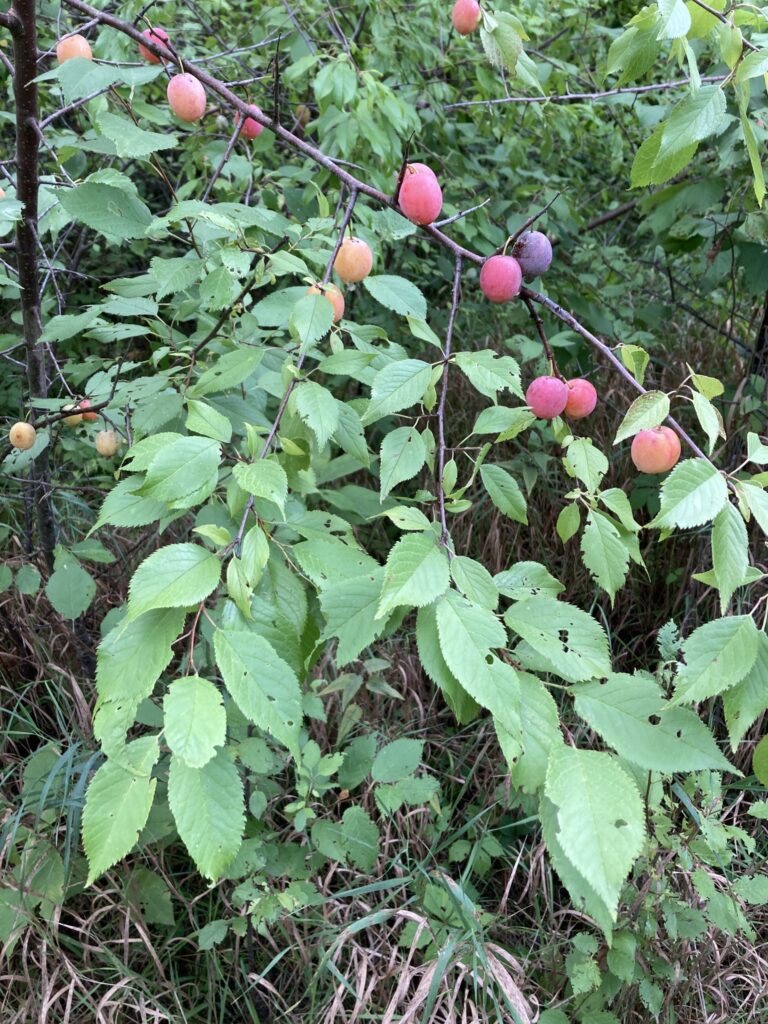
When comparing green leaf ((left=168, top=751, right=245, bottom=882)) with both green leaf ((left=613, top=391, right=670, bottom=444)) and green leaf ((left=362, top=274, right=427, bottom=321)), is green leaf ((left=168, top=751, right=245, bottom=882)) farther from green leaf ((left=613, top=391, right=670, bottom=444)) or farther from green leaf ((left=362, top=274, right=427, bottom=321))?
green leaf ((left=362, top=274, right=427, bottom=321))

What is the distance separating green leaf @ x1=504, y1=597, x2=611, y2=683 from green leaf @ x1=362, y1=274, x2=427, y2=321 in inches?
17.8

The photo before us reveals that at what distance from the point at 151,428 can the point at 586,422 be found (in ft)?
6.73

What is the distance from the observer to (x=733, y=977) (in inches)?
60.8

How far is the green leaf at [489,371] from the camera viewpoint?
816 millimetres

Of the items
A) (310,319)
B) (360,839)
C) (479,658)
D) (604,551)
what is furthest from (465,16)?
(360,839)

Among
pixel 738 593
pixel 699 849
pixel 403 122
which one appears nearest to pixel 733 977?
pixel 699 849

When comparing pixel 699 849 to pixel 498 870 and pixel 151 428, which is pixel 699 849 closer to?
pixel 498 870

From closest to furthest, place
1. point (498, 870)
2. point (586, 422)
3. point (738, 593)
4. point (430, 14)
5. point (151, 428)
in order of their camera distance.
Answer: point (151, 428)
point (498, 870)
point (738, 593)
point (430, 14)
point (586, 422)

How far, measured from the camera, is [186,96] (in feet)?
3.74

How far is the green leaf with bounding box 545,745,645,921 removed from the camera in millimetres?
570

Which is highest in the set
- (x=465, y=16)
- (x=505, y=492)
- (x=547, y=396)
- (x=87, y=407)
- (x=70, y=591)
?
(x=465, y=16)

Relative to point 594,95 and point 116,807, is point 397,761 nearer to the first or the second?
point 116,807

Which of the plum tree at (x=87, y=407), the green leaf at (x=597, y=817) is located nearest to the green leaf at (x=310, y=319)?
the green leaf at (x=597, y=817)

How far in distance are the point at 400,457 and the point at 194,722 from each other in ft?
1.19
